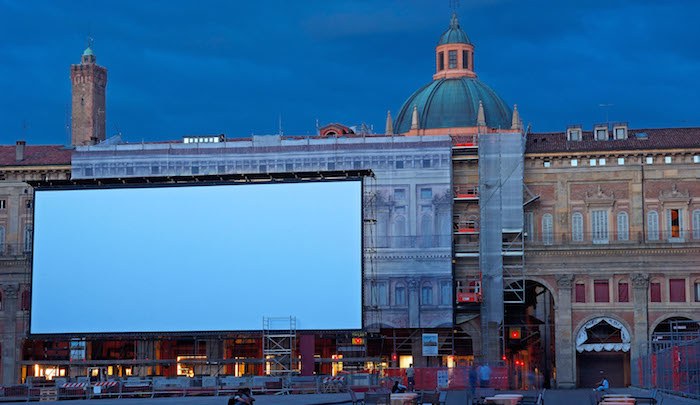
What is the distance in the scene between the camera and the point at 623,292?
75812 mm

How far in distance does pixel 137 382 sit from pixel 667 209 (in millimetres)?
32028

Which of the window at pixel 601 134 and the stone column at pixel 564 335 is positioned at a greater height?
the window at pixel 601 134

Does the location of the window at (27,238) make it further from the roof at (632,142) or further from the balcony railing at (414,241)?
the roof at (632,142)

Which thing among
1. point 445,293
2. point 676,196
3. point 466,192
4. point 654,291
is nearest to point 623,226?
point 676,196

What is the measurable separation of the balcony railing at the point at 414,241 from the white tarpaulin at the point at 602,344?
8.92 m

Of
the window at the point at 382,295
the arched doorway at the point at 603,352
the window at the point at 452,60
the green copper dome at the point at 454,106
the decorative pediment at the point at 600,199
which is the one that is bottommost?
the arched doorway at the point at 603,352

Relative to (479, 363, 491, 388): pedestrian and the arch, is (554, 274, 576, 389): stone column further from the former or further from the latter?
(479, 363, 491, 388): pedestrian

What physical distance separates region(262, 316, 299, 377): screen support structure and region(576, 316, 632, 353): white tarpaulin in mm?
16073

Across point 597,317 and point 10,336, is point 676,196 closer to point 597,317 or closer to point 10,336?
point 597,317

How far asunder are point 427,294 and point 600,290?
382 inches

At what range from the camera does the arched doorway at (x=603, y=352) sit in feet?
247

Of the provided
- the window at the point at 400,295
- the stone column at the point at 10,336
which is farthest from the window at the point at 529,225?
the stone column at the point at 10,336

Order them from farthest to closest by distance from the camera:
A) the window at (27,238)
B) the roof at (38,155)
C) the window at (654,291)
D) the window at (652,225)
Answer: the roof at (38,155) → the window at (27,238) → the window at (652,225) → the window at (654,291)

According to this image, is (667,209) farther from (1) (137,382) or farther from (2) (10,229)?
(2) (10,229)
